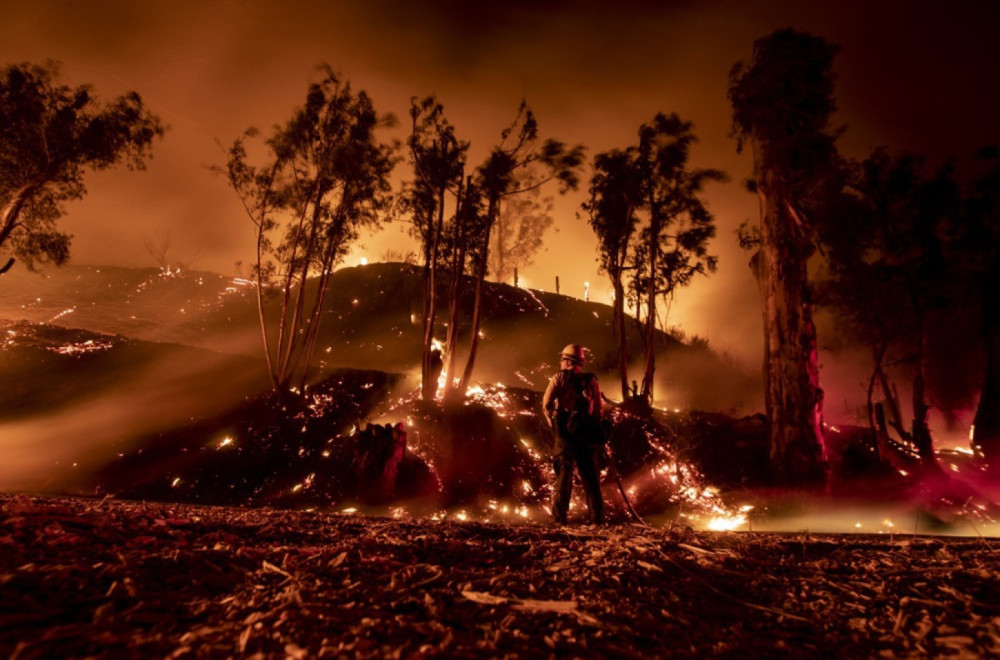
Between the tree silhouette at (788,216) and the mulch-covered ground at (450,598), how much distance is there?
8.78 metres

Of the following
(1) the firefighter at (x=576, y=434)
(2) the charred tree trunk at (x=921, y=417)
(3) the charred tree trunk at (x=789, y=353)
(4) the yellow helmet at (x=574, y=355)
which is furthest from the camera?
(2) the charred tree trunk at (x=921, y=417)

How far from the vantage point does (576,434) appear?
7.29m

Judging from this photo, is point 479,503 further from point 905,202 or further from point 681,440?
point 905,202

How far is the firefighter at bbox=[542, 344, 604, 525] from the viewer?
23.3 feet

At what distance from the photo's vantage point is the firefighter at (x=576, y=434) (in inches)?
280

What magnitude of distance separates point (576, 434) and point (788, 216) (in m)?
8.89

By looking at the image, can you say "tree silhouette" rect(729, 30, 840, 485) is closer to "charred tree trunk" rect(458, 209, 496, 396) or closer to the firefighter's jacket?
the firefighter's jacket

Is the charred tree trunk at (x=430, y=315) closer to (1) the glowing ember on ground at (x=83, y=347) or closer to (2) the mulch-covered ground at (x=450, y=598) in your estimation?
(2) the mulch-covered ground at (x=450, y=598)

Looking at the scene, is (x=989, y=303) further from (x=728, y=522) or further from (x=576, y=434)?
(x=576, y=434)

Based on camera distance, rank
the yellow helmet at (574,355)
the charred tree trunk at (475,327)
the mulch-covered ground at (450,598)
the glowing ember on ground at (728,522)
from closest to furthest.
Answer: the mulch-covered ground at (450,598)
the yellow helmet at (574,355)
the glowing ember on ground at (728,522)
the charred tree trunk at (475,327)

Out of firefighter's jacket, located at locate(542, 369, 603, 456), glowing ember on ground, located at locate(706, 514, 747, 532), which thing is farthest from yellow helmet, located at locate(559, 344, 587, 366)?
glowing ember on ground, located at locate(706, 514, 747, 532)

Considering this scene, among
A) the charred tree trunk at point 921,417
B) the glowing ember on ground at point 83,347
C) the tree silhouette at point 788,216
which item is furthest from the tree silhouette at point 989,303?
the glowing ember on ground at point 83,347

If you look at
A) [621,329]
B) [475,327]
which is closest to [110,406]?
[475,327]

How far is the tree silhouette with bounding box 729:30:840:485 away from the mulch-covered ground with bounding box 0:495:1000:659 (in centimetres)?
878
